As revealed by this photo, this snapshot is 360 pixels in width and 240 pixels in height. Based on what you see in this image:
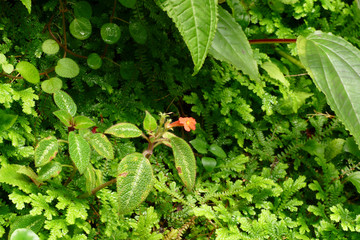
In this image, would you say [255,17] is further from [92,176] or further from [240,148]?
[92,176]

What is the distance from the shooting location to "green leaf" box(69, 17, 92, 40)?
1783 millimetres

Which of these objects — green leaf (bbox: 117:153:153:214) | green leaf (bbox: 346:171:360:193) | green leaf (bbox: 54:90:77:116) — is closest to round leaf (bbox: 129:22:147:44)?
green leaf (bbox: 54:90:77:116)

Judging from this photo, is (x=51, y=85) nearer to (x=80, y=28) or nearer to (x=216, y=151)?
(x=80, y=28)

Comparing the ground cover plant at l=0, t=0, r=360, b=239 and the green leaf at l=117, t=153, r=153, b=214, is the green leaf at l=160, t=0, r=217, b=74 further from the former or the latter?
the green leaf at l=117, t=153, r=153, b=214

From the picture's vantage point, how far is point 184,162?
1.39 m

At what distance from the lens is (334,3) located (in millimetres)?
2617

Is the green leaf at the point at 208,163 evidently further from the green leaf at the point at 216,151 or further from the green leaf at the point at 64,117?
the green leaf at the point at 64,117

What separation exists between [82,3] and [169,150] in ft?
3.39

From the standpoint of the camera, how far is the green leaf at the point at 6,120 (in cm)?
145

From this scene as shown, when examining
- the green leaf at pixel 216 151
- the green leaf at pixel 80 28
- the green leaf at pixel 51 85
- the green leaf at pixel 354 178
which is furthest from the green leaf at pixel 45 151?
the green leaf at pixel 354 178

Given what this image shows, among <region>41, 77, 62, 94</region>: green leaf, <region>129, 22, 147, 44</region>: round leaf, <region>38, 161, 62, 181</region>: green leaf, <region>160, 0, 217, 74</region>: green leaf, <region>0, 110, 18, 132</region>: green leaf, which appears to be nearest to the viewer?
<region>160, 0, 217, 74</region>: green leaf

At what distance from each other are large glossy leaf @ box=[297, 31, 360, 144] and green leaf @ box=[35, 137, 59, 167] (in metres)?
1.32

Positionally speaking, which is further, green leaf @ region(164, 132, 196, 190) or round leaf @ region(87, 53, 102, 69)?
round leaf @ region(87, 53, 102, 69)

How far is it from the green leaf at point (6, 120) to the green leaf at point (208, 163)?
1.06m
